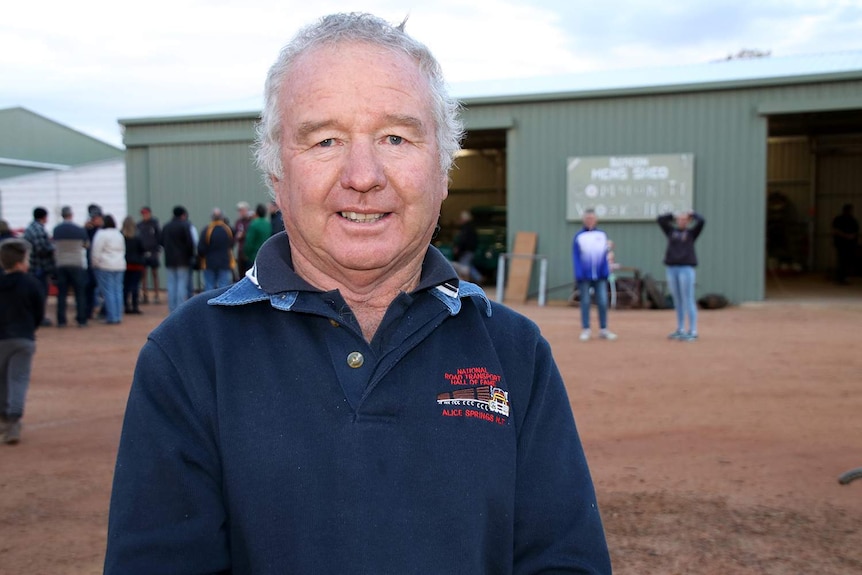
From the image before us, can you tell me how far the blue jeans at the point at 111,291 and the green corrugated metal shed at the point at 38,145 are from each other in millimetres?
18400

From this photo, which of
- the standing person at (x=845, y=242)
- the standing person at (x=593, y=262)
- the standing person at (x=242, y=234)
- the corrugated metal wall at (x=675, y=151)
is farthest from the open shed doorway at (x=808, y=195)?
the standing person at (x=242, y=234)

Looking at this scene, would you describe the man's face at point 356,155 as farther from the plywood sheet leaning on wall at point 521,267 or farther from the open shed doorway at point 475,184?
the open shed doorway at point 475,184

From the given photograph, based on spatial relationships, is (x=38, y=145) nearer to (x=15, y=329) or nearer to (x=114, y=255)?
(x=114, y=255)

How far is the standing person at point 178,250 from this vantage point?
13.8 meters

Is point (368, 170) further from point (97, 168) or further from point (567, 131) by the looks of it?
point (97, 168)

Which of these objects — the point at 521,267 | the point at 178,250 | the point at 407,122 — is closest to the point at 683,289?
the point at 521,267

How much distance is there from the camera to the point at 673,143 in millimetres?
16688

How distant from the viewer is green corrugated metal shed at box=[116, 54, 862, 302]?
1614 cm

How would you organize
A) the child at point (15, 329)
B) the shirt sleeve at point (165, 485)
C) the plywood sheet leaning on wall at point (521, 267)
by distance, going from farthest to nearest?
the plywood sheet leaning on wall at point (521, 267), the child at point (15, 329), the shirt sleeve at point (165, 485)

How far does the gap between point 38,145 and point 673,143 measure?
26.7 meters

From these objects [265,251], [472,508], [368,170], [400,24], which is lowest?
[472,508]

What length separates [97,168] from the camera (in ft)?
79.5

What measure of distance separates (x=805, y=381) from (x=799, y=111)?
30.9 feet

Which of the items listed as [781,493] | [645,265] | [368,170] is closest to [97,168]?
[645,265]
